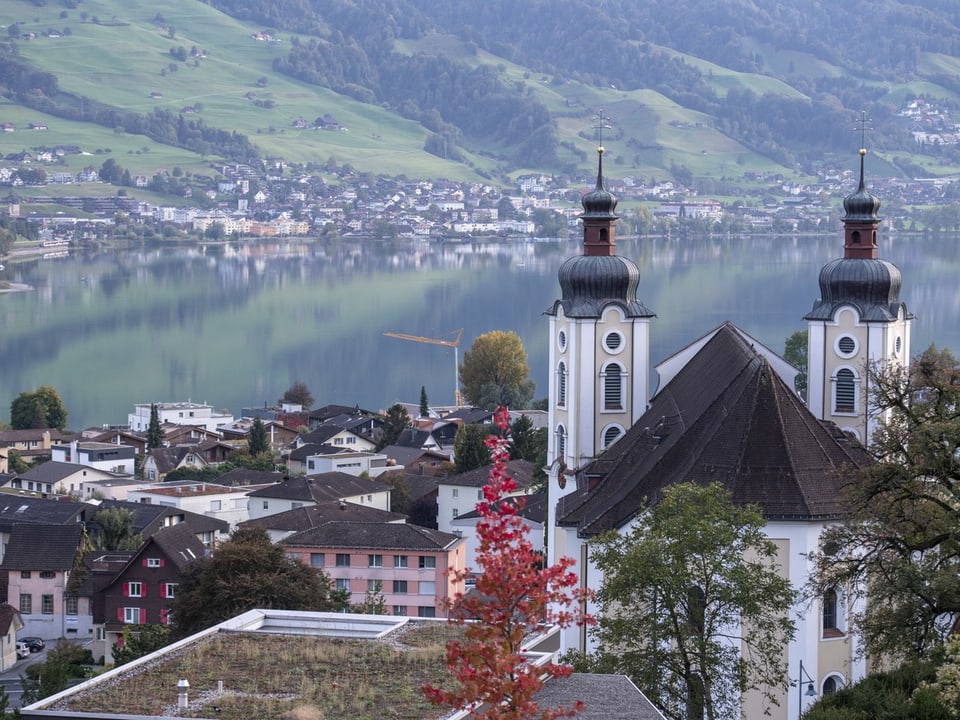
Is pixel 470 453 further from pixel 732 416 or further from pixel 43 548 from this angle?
pixel 732 416

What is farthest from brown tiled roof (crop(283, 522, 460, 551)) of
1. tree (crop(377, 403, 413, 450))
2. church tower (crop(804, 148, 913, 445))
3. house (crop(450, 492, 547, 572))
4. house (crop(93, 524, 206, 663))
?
tree (crop(377, 403, 413, 450))

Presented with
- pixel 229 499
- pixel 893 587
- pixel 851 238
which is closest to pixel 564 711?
pixel 893 587

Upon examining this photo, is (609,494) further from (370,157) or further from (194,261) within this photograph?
(370,157)

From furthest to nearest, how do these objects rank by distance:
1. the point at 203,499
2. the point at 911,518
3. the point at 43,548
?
the point at 203,499, the point at 43,548, the point at 911,518

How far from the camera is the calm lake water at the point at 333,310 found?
7125 centimetres

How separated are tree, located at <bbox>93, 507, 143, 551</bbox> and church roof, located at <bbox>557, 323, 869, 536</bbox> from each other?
1020 centimetres

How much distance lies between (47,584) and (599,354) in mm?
8239

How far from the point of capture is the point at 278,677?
11531 millimetres

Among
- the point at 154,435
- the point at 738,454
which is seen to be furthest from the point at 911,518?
the point at 154,435

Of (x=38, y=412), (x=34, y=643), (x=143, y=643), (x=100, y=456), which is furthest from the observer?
(x=38, y=412)

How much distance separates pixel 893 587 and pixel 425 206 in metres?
169

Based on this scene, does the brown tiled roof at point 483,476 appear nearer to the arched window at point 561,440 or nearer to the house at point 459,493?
the house at point 459,493

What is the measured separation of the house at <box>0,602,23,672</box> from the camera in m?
23.0

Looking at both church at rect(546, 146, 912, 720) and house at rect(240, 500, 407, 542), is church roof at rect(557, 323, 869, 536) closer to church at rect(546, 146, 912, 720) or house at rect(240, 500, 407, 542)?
church at rect(546, 146, 912, 720)
